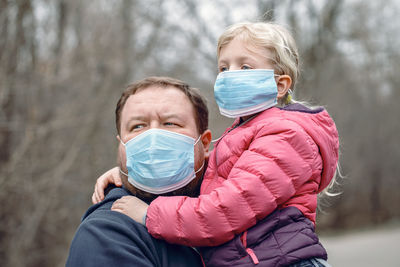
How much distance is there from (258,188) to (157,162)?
2.32 feet

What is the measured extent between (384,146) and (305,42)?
1810 cm

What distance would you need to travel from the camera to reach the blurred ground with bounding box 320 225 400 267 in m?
13.0

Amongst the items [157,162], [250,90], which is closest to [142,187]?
[157,162]

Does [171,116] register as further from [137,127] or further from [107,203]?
[107,203]

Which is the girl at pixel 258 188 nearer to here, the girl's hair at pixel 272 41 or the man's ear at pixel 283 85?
the girl's hair at pixel 272 41

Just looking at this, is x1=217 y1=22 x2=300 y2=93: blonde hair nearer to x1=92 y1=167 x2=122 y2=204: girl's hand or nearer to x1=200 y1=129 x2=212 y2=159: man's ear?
x1=200 y1=129 x2=212 y2=159: man's ear

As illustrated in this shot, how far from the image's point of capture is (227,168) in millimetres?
2457

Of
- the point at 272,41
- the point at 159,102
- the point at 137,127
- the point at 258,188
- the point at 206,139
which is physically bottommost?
the point at 258,188

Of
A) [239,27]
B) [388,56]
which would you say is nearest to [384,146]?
[388,56]

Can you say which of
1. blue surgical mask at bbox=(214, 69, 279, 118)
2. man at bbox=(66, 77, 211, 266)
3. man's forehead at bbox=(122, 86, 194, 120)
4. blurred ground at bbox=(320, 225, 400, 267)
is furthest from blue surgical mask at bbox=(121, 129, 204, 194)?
blurred ground at bbox=(320, 225, 400, 267)

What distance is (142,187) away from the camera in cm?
256

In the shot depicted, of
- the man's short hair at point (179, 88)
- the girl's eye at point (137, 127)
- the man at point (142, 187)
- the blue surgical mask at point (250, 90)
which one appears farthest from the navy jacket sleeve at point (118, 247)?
the blue surgical mask at point (250, 90)

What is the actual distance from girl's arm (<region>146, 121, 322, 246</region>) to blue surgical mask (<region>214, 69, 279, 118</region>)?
395mm

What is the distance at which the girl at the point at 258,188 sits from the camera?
2.17m
